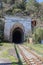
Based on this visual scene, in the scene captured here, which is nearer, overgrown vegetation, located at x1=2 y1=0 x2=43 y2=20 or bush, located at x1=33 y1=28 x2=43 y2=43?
bush, located at x1=33 y1=28 x2=43 y2=43

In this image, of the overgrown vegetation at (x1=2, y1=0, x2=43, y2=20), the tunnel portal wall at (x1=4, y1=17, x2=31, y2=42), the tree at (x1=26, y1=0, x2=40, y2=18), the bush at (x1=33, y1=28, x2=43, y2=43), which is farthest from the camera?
the tree at (x1=26, y1=0, x2=40, y2=18)

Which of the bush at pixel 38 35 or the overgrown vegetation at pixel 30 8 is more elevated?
the overgrown vegetation at pixel 30 8

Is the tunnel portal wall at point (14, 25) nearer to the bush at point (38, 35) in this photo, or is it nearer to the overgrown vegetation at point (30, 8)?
the bush at point (38, 35)

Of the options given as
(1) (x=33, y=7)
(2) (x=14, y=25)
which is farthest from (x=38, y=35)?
(1) (x=33, y=7)

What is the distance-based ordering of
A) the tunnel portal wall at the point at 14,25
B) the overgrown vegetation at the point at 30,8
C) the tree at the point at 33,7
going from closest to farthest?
the tunnel portal wall at the point at 14,25
the overgrown vegetation at the point at 30,8
the tree at the point at 33,7

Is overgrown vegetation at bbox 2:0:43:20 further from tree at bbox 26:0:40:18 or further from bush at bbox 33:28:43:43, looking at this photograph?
bush at bbox 33:28:43:43

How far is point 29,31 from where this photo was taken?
4300cm

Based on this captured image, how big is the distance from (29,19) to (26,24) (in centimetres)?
145

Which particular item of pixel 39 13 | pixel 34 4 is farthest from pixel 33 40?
pixel 34 4

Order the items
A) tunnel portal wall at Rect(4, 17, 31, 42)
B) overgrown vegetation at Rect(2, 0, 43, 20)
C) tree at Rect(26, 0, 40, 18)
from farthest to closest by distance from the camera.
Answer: tree at Rect(26, 0, 40, 18)
overgrown vegetation at Rect(2, 0, 43, 20)
tunnel portal wall at Rect(4, 17, 31, 42)

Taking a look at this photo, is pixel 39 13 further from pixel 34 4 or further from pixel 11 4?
pixel 11 4

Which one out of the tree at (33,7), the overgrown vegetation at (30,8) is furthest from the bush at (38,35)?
the tree at (33,7)

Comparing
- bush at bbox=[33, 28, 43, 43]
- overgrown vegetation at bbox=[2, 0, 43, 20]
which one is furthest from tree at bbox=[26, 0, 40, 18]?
bush at bbox=[33, 28, 43, 43]

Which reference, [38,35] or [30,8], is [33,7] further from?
[38,35]
